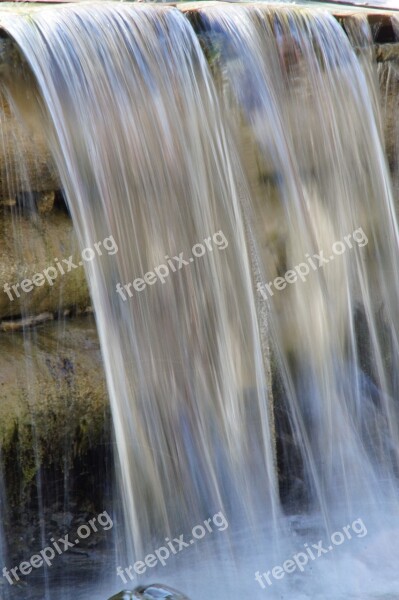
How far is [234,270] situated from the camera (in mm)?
5246

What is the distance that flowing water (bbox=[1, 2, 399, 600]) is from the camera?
15.7 ft

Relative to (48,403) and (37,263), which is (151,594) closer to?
(48,403)

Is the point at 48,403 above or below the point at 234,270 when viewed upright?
below

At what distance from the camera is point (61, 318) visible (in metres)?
5.00

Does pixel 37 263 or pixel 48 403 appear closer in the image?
pixel 48 403

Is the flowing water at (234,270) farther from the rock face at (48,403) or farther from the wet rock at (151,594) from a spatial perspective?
the wet rock at (151,594)

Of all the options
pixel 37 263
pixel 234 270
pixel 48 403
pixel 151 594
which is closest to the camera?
pixel 151 594

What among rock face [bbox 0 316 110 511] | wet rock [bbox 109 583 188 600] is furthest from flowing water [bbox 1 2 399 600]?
wet rock [bbox 109 583 188 600]

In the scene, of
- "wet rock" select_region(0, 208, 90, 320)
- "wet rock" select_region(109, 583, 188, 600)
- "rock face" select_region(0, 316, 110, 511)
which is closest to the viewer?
"wet rock" select_region(109, 583, 188, 600)

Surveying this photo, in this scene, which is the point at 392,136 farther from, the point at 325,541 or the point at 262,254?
the point at 325,541

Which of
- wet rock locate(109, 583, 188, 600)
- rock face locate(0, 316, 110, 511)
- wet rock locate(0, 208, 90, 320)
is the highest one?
wet rock locate(0, 208, 90, 320)

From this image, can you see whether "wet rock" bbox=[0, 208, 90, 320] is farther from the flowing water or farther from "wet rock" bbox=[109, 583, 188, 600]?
"wet rock" bbox=[109, 583, 188, 600]

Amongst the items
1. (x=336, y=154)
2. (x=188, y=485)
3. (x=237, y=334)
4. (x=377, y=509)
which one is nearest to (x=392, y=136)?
(x=336, y=154)

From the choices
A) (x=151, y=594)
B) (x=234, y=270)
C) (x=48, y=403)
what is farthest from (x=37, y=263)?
(x=151, y=594)
